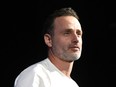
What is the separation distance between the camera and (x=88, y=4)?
3787mm

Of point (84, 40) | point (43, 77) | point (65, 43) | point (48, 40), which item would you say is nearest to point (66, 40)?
point (65, 43)

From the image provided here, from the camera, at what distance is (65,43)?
7.11ft

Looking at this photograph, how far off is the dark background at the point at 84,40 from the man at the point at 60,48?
4.71 ft

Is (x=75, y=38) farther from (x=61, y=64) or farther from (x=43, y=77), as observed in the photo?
(x=43, y=77)

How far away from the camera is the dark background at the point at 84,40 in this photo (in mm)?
3697

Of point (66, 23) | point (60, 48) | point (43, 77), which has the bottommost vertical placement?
point (43, 77)

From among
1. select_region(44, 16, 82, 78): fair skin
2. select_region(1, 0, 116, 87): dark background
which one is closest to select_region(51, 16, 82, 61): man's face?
select_region(44, 16, 82, 78): fair skin

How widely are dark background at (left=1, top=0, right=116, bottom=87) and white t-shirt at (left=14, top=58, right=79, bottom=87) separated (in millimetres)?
1550

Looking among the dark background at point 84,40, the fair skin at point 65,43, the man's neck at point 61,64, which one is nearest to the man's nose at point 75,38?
the fair skin at point 65,43

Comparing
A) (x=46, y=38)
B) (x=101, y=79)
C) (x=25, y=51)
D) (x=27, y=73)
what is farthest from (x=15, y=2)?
(x=27, y=73)

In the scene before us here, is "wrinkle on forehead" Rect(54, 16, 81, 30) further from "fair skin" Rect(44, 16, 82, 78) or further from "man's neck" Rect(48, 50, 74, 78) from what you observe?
"man's neck" Rect(48, 50, 74, 78)

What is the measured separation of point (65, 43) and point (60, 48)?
5 cm

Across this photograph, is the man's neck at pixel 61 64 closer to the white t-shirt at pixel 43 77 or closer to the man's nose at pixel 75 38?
the white t-shirt at pixel 43 77

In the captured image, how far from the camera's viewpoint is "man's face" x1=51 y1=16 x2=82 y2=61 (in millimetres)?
2154
